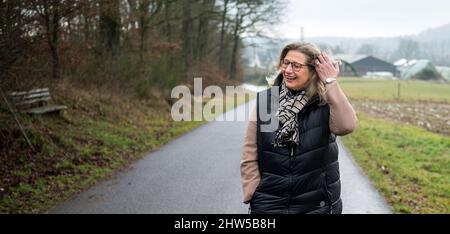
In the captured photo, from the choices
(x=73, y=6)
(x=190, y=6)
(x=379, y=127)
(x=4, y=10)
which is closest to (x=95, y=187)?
(x=4, y=10)

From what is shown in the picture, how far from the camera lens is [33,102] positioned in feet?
41.9

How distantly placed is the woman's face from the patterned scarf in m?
0.06

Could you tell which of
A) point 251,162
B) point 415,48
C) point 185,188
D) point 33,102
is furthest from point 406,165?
point 415,48

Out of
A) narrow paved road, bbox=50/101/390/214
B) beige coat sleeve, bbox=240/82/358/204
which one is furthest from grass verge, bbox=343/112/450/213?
beige coat sleeve, bbox=240/82/358/204

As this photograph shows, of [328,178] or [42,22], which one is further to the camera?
[42,22]

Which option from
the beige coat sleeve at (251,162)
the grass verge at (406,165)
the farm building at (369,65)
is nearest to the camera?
the beige coat sleeve at (251,162)

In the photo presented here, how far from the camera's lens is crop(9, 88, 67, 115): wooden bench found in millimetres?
11414

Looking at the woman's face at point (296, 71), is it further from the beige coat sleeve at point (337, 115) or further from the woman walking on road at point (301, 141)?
the beige coat sleeve at point (337, 115)

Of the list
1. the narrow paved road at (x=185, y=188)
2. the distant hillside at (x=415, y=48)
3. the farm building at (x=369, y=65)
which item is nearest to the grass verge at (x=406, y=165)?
the narrow paved road at (x=185, y=188)

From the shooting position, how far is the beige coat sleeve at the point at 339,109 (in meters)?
3.06

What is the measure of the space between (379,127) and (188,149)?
890 centimetres

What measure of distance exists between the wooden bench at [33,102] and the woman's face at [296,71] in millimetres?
8958
